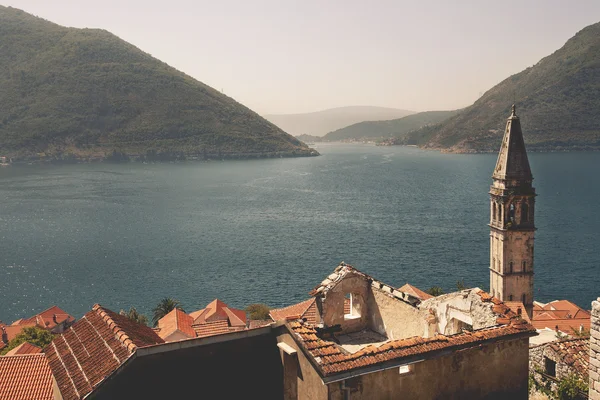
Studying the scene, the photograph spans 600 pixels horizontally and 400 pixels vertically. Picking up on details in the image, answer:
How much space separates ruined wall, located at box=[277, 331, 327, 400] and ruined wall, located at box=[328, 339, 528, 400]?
262 millimetres

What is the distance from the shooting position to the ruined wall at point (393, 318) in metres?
8.98

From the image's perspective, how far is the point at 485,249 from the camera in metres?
57.9

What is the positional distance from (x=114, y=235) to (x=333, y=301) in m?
66.3

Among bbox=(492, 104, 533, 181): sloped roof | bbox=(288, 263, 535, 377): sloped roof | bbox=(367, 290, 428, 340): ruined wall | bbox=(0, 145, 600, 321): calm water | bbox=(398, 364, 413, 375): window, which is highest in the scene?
bbox=(492, 104, 533, 181): sloped roof

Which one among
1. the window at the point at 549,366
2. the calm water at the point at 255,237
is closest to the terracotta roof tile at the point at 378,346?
the window at the point at 549,366

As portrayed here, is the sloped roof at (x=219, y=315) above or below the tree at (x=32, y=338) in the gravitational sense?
below

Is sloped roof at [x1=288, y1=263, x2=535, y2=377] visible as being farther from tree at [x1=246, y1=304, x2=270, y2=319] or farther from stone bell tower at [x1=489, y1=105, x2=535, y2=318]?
tree at [x1=246, y1=304, x2=270, y2=319]

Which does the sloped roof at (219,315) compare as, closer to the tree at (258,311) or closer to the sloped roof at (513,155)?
the tree at (258,311)

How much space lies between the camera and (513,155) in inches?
935

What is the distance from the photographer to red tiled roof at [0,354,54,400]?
1320 cm

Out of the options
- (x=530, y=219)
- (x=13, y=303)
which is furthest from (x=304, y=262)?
(x=530, y=219)

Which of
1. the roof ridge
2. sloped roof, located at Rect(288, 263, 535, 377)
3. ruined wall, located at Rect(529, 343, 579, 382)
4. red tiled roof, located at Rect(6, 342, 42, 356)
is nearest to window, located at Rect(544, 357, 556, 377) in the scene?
ruined wall, located at Rect(529, 343, 579, 382)

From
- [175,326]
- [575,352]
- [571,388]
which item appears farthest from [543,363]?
[175,326]

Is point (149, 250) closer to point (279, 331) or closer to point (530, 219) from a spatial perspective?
point (530, 219)
